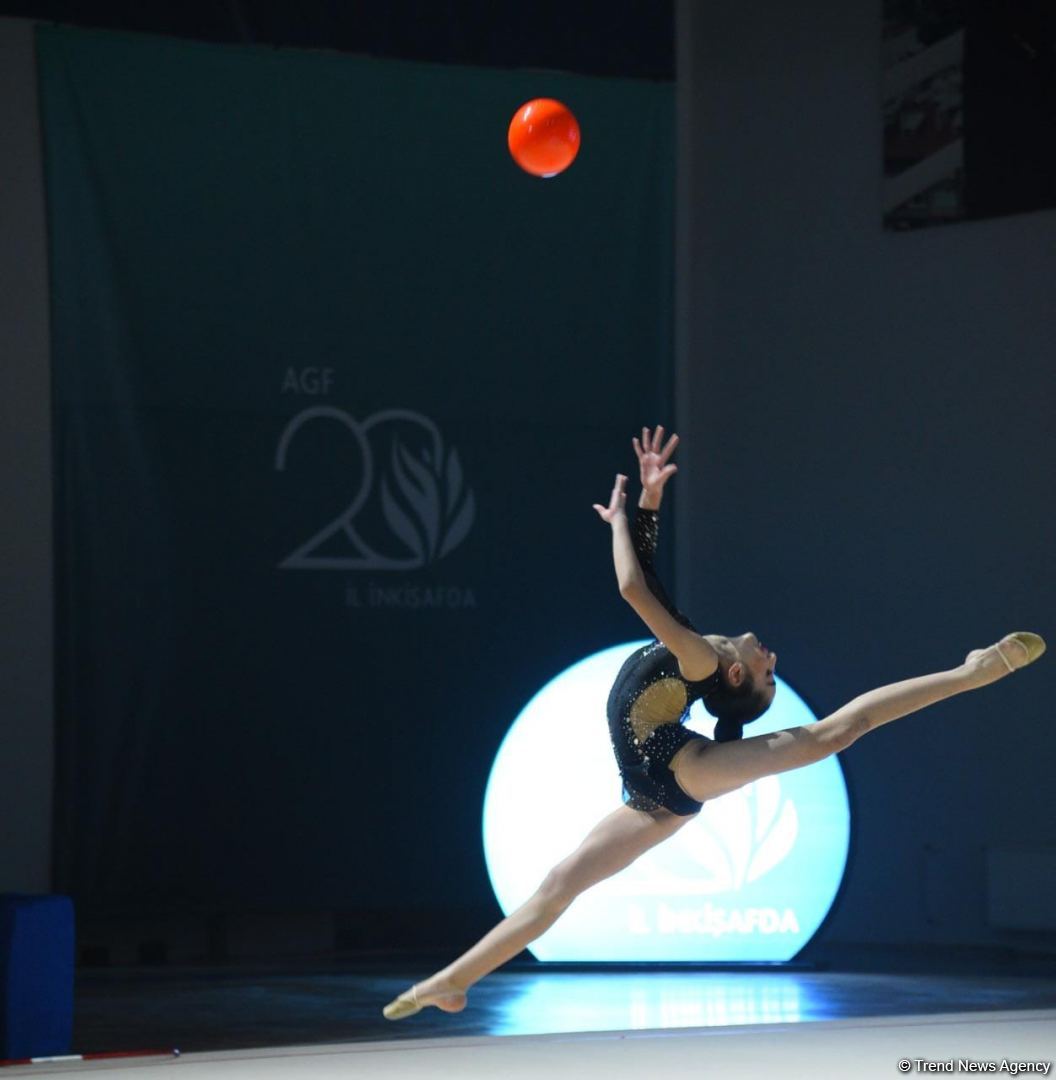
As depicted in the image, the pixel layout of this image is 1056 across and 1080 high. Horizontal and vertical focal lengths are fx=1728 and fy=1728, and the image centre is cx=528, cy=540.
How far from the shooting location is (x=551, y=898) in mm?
4406

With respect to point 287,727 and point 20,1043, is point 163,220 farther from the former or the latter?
point 20,1043

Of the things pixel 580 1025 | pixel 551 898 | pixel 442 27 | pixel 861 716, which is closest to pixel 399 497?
pixel 442 27

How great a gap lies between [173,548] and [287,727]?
2.96ft

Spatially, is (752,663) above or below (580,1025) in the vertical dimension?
above

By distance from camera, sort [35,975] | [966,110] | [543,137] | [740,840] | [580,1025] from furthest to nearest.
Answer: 1. [966,110]
2. [740,840]
3. [580,1025]
4. [543,137]
5. [35,975]

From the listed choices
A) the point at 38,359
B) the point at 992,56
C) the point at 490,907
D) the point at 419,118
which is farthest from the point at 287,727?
the point at 992,56

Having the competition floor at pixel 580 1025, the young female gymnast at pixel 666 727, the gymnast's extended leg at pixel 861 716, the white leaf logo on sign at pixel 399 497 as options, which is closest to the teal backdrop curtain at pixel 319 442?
the white leaf logo on sign at pixel 399 497

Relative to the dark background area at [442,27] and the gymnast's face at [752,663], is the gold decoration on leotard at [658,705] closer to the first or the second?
the gymnast's face at [752,663]

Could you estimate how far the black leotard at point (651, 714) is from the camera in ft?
14.8

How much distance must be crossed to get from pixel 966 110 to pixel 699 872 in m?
3.46

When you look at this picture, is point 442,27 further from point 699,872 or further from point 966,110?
point 699,872

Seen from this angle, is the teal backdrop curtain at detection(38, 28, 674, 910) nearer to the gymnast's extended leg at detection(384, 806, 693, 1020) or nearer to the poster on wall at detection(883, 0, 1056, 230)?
the poster on wall at detection(883, 0, 1056, 230)

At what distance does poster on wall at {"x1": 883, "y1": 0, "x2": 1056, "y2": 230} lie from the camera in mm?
7305

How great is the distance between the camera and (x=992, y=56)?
7.37m
